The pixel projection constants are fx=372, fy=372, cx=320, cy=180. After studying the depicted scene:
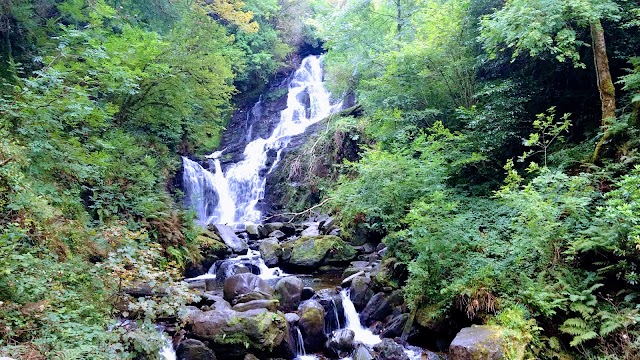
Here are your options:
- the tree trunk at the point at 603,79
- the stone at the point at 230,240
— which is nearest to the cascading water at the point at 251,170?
the stone at the point at 230,240

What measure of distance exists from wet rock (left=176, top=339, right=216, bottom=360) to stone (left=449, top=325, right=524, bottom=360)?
3.96 meters

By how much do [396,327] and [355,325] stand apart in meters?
1.04

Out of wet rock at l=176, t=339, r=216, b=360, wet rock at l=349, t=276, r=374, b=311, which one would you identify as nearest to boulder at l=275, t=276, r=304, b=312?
wet rock at l=349, t=276, r=374, b=311

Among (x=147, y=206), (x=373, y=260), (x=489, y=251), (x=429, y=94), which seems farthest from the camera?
(x=429, y=94)

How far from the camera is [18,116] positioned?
6.40 m

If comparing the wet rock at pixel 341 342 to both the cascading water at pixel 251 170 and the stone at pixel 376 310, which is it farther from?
the cascading water at pixel 251 170

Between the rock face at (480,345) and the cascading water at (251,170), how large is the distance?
43.1 ft

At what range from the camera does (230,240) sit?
1286 cm

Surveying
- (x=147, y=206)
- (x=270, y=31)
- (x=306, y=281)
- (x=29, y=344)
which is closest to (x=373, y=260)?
(x=306, y=281)

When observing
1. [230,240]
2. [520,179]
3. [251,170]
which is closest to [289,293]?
[230,240]

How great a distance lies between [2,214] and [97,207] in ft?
11.2

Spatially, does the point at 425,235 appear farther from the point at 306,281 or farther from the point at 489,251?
the point at 306,281

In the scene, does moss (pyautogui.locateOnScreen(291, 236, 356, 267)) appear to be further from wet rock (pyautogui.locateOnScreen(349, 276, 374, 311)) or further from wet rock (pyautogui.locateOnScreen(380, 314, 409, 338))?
wet rock (pyautogui.locateOnScreen(380, 314, 409, 338))

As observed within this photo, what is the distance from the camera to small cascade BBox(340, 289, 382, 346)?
7.53 m
